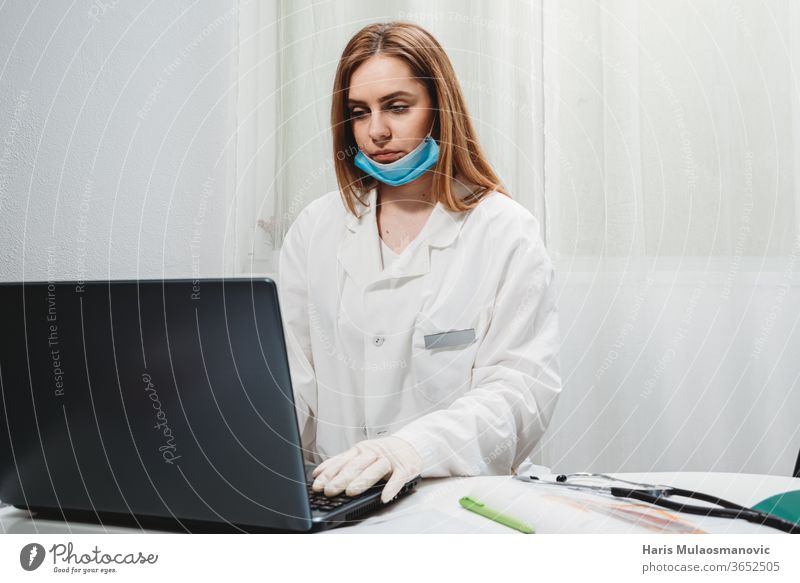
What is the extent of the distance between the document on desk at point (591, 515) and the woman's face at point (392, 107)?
1.92 feet

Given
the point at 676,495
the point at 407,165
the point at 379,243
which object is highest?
the point at 407,165

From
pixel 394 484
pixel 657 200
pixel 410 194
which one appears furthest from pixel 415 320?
pixel 657 200

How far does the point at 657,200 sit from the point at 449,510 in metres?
0.87

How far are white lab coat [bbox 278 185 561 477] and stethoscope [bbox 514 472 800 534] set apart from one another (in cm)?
23

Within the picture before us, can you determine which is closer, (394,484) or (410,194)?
(394,484)

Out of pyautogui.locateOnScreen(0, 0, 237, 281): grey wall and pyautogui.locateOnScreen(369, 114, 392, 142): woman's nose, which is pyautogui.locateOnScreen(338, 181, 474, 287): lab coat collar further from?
pyautogui.locateOnScreen(0, 0, 237, 281): grey wall

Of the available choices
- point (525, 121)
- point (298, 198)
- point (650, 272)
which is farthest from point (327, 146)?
point (650, 272)

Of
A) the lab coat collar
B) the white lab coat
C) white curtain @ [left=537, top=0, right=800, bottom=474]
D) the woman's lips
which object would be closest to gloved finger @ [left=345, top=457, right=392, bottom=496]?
the white lab coat

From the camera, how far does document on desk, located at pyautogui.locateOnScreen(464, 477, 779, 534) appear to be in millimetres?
475

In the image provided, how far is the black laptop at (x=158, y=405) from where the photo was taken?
16.2 inches

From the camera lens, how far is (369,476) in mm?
523

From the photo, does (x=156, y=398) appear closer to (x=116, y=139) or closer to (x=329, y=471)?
(x=329, y=471)

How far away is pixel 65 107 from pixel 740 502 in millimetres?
901
